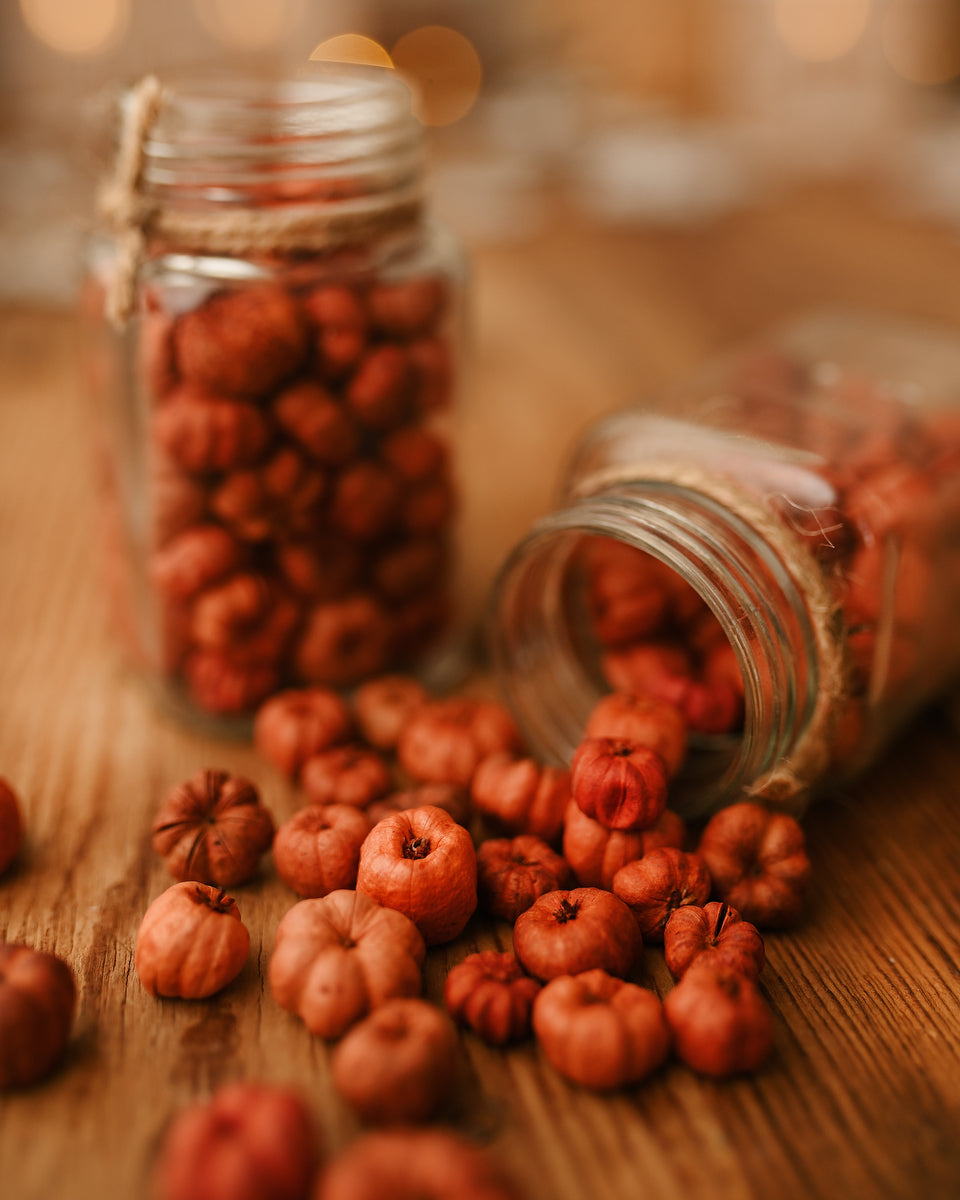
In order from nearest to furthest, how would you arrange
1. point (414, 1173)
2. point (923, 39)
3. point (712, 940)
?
1. point (414, 1173)
2. point (712, 940)
3. point (923, 39)

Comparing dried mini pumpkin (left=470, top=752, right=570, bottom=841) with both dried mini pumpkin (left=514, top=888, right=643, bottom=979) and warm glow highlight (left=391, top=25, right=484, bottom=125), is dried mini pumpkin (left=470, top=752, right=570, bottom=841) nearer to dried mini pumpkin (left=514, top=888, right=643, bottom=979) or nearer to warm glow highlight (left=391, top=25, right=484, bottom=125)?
dried mini pumpkin (left=514, top=888, right=643, bottom=979)

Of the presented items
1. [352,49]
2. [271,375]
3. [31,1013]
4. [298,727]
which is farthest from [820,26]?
[31,1013]

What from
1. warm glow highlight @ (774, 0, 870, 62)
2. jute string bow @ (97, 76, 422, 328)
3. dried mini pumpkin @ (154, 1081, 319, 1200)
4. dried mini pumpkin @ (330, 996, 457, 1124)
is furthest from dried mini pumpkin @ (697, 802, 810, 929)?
warm glow highlight @ (774, 0, 870, 62)

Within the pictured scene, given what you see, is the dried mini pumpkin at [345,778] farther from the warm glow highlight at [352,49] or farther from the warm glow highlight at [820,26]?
the warm glow highlight at [820,26]

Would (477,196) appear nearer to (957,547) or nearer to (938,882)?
(957,547)

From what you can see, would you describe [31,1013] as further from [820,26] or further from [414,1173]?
[820,26]
